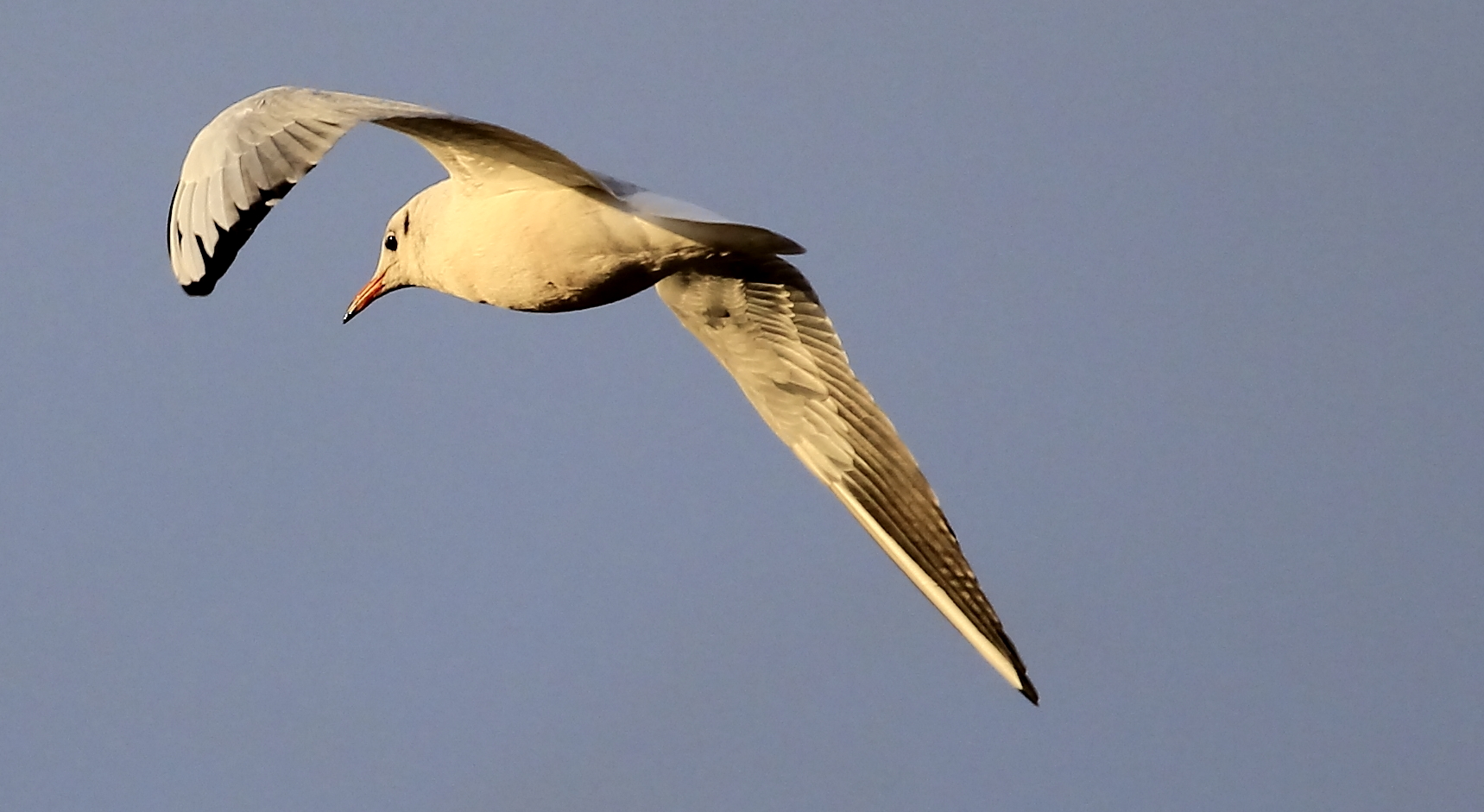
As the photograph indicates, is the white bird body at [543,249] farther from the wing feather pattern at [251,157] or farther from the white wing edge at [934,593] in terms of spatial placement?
the white wing edge at [934,593]

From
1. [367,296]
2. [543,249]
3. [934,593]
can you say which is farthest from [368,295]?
[934,593]

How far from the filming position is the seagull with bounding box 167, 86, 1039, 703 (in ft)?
15.9

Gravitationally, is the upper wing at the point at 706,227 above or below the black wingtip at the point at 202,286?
above

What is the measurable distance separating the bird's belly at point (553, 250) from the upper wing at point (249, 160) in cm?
81

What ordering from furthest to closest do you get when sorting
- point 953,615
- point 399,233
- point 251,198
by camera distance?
point 953,615, point 399,233, point 251,198

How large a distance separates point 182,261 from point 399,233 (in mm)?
1828

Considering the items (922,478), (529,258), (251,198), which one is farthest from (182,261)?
(922,478)

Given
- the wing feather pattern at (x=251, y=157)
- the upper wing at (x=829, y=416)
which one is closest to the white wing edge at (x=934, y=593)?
the upper wing at (x=829, y=416)

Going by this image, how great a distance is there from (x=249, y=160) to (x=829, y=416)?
2791 mm

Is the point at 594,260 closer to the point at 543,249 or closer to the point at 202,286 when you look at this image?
the point at 543,249

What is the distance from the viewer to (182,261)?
15.7 feet

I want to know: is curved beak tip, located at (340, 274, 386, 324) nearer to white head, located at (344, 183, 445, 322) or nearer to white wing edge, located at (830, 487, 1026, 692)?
white head, located at (344, 183, 445, 322)

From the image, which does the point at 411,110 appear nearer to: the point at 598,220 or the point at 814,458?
the point at 598,220

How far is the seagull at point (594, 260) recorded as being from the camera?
485cm
